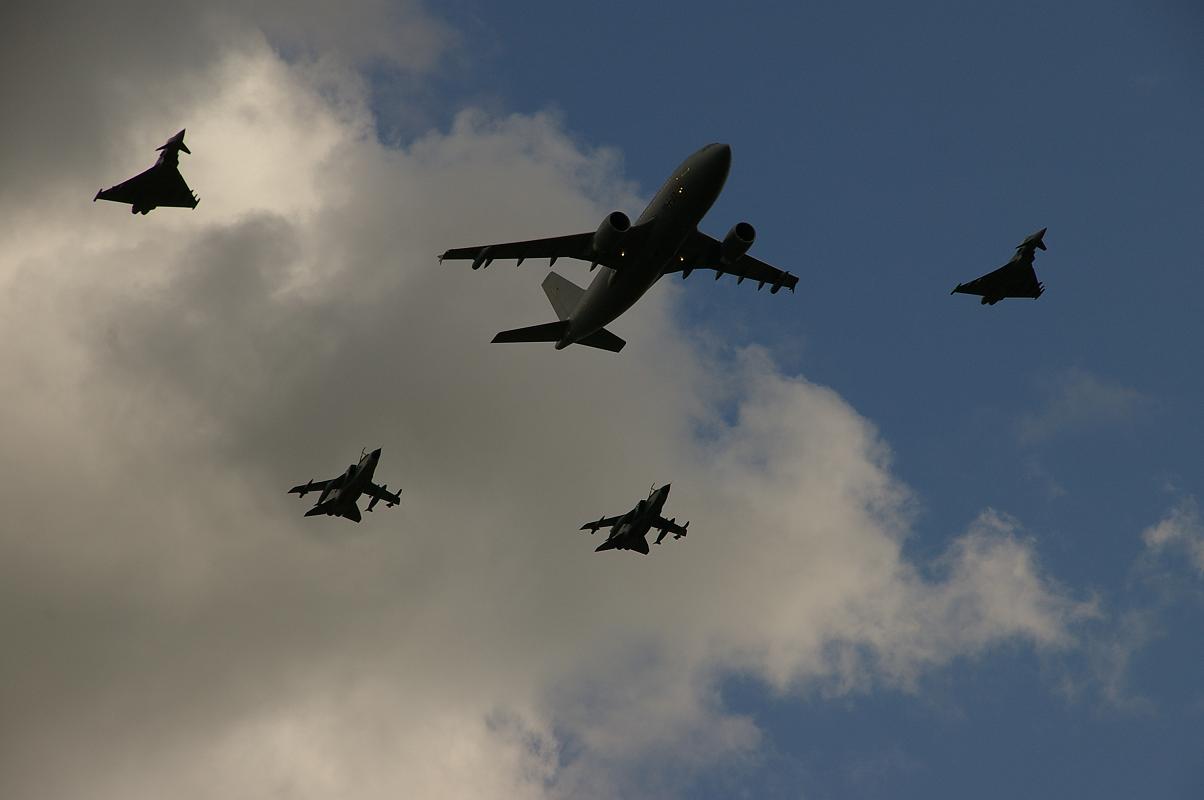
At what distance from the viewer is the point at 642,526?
213 feet

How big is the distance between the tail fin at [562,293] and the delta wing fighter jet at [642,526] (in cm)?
1141

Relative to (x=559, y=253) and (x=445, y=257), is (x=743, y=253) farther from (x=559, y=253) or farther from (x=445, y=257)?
(x=445, y=257)

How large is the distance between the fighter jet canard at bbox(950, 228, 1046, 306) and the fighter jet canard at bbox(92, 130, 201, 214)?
33.0 metres

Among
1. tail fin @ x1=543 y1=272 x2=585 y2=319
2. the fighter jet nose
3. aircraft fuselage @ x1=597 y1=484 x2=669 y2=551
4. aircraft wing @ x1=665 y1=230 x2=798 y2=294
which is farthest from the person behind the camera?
aircraft fuselage @ x1=597 y1=484 x2=669 y2=551

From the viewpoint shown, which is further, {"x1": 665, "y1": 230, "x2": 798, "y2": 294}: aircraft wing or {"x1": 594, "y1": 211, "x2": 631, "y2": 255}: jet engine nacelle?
{"x1": 665, "y1": 230, "x2": 798, "y2": 294}: aircraft wing

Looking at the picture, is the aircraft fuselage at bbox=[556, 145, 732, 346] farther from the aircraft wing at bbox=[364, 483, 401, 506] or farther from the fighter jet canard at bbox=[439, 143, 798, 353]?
the aircraft wing at bbox=[364, 483, 401, 506]

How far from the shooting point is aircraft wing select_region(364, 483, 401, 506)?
63.8m

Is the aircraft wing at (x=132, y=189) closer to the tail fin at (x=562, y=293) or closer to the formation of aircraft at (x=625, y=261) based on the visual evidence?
the formation of aircraft at (x=625, y=261)

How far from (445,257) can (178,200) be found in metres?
11.6

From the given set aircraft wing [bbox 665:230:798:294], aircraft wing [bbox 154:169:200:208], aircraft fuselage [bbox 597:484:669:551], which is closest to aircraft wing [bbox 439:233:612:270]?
aircraft wing [bbox 665:230:798:294]

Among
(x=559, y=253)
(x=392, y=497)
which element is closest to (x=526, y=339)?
(x=559, y=253)

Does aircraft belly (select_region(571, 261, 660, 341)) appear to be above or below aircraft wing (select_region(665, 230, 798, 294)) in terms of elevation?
below

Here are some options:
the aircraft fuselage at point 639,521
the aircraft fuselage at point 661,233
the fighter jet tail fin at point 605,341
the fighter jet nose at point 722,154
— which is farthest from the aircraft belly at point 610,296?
the aircraft fuselage at point 639,521

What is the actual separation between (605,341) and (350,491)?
53.9 ft
